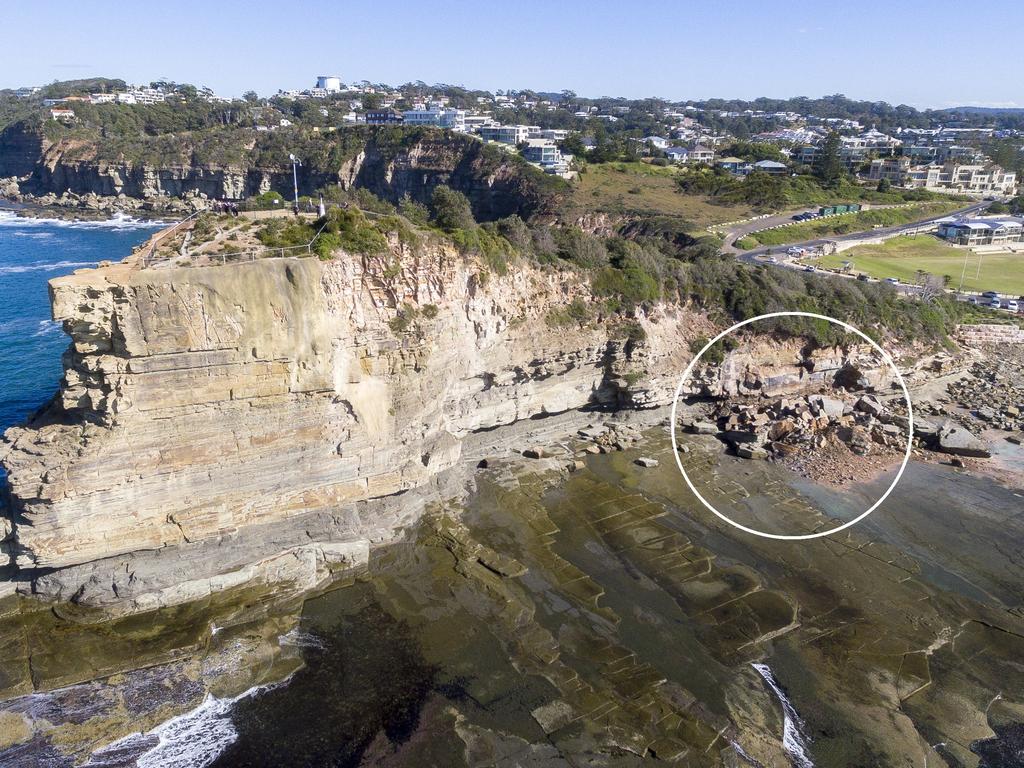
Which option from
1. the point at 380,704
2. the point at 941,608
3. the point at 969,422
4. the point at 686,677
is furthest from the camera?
the point at 969,422

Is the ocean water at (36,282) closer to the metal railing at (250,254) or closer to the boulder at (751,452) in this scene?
the metal railing at (250,254)

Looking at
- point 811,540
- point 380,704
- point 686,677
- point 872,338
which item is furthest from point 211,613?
point 872,338

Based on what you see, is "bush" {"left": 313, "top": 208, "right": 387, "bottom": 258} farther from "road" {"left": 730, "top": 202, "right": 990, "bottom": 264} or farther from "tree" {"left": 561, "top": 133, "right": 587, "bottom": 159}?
"tree" {"left": 561, "top": 133, "right": 587, "bottom": 159}

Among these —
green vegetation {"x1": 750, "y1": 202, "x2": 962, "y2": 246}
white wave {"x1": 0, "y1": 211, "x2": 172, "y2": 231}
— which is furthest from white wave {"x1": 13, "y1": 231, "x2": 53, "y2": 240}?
green vegetation {"x1": 750, "y1": 202, "x2": 962, "y2": 246}

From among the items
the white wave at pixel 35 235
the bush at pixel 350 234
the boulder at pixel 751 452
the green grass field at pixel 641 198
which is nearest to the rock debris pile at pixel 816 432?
the boulder at pixel 751 452

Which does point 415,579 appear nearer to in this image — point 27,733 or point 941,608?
point 27,733

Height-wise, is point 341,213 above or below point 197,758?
above
